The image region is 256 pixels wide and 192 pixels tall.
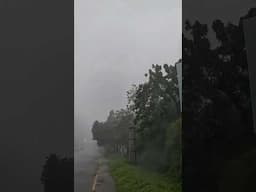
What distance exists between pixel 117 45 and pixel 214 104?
92 centimetres

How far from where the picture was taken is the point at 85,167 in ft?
10.8

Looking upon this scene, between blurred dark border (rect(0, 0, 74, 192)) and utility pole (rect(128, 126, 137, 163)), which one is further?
utility pole (rect(128, 126, 137, 163))

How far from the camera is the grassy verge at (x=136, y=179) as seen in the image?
11.0ft

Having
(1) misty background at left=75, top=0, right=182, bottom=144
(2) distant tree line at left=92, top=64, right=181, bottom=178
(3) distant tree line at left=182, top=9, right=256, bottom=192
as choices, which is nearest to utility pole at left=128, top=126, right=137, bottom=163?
(2) distant tree line at left=92, top=64, right=181, bottom=178

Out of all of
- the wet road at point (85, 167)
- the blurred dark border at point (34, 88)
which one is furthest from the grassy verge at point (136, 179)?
the blurred dark border at point (34, 88)

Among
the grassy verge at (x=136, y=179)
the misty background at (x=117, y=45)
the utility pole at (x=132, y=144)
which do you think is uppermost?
the misty background at (x=117, y=45)

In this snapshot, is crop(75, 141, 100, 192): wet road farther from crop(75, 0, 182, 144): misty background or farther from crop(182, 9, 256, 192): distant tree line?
crop(182, 9, 256, 192): distant tree line

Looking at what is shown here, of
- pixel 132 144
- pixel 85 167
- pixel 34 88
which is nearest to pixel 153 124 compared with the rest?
pixel 132 144

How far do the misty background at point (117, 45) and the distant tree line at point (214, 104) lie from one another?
17 centimetres

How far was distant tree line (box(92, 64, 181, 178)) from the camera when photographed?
3355 millimetres

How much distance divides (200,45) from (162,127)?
0.74 meters

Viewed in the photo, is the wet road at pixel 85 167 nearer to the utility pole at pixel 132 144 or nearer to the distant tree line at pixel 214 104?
the utility pole at pixel 132 144

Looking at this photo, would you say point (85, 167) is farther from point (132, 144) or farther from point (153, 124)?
point (153, 124)

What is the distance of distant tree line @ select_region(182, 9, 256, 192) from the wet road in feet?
2.45
